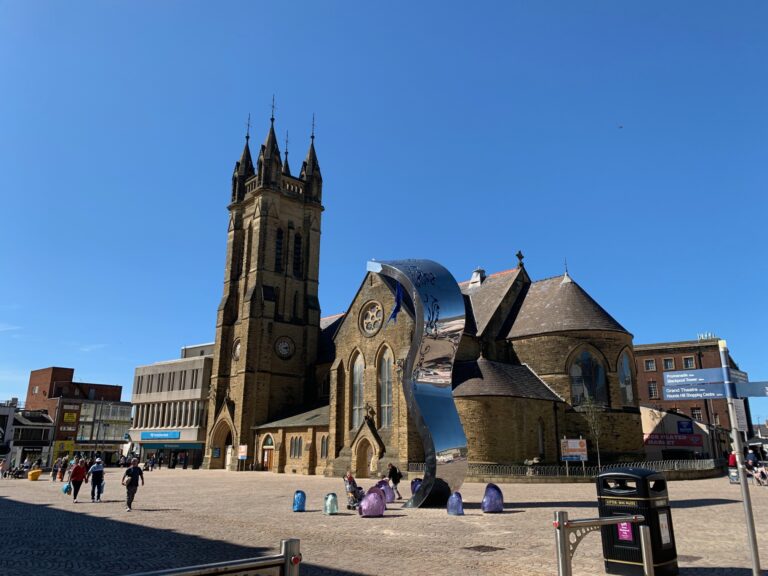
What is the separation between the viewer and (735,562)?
991 centimetres

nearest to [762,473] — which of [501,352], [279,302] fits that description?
[501,352]

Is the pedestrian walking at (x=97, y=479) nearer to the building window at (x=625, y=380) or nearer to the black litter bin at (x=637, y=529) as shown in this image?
the black litter bin at (x=637, y=529)

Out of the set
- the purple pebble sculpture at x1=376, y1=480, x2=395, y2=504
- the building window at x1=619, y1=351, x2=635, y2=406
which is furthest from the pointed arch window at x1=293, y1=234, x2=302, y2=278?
the purple pebble sculpture at x1=376, y1=480, x2=395, y2=504

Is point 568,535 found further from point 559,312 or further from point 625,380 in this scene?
point 625,380

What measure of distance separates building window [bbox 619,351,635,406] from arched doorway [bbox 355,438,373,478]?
1757 centimetres

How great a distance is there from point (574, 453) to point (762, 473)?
8898 millimetres

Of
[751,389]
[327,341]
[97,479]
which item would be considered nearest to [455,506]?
[751,389]

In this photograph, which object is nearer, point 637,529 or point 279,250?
point 637,529

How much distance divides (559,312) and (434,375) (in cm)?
2273

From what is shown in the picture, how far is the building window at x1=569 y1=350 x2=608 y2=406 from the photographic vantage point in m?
37.8

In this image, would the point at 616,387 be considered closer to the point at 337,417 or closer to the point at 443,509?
the point at 337,417

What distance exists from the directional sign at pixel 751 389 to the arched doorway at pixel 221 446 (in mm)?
50776

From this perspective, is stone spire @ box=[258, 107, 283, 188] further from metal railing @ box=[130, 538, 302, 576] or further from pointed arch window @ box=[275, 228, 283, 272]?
metal railing @ box=[130, 538, 302, 576]

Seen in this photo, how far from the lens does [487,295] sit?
4584cm
